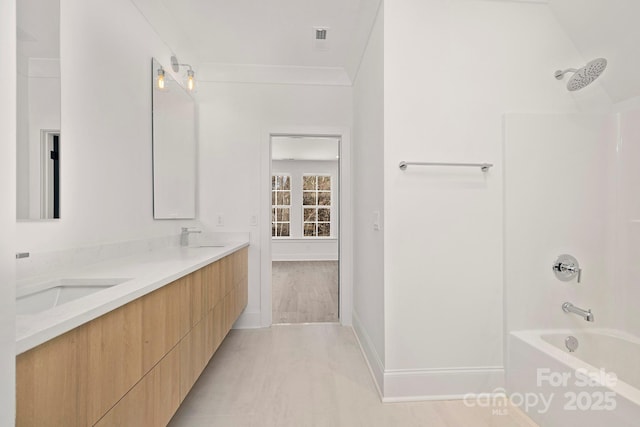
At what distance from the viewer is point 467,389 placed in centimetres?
187

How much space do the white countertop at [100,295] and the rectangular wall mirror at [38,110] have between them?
1.09 feet

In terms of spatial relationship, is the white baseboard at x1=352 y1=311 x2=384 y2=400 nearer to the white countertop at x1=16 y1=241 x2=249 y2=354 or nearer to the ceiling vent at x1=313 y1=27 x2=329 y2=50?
the white countertop at x1=16 y1=241 x2=249 y2=354

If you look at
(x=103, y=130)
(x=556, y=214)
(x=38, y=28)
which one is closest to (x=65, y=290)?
(x=103, y=130)

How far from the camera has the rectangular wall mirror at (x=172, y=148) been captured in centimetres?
230

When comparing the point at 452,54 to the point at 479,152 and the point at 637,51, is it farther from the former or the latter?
the point at 637,51

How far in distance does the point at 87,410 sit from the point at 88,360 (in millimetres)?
126

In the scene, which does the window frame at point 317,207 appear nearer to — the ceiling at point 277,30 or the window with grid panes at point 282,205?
the window with grid panes at point 282,205

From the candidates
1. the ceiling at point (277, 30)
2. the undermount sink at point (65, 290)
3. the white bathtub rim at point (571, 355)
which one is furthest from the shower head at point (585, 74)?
the undermount sink at point (65, 290)

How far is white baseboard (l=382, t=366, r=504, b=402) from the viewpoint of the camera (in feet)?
6.03

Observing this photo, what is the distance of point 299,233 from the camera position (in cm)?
759

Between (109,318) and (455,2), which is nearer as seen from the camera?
(109,318)

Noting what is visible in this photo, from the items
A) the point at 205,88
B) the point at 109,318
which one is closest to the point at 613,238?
the point at 109,318

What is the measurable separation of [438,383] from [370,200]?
123 centimetres

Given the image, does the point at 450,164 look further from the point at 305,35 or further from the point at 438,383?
the point at 305,35
